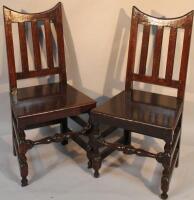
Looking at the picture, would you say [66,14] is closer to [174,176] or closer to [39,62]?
[39,62]

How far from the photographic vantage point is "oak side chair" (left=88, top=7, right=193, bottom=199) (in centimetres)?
167

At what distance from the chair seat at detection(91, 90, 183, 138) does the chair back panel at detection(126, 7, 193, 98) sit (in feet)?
0.31

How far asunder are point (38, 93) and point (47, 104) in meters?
0.15

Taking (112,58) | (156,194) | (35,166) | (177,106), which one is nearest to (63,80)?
(112,58)

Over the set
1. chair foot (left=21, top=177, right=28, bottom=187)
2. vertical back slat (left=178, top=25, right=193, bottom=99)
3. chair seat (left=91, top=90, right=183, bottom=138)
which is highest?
vertical back slat (left=178, top=25, right=193, bottom=99)

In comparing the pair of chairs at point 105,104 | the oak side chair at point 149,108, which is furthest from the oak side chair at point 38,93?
the oak side chair at point 149,108

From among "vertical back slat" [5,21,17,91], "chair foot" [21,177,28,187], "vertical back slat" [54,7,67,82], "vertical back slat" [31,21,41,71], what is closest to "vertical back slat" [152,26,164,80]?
"vertical back slat" [54,7,67,82]

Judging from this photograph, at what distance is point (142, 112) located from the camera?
1755 mm

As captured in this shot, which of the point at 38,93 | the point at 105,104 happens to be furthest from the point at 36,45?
the point at 105,104

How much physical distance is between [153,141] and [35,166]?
2.52ft

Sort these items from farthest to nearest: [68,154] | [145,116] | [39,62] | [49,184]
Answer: [68,154], [39,62], [49,184], [145,116]

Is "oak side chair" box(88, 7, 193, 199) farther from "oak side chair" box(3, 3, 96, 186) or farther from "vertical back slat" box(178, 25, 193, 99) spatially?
"oak side chair" box(3, 3, 96, 186)

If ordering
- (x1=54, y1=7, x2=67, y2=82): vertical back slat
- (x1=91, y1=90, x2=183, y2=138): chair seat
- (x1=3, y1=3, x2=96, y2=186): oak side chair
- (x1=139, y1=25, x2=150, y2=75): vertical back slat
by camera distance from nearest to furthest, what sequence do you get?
(x1=91, y1=90, x2=183, y2=138): chair seat, (x1=3, y1=3, x2=96, y2=186): oak side chair, (x1=139, y1=25, x2=150, y2=75): vertical back slat, (x1=54, y1=7, x2=67, y2=82): vertical back slat

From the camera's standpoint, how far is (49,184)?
6.15 feet
